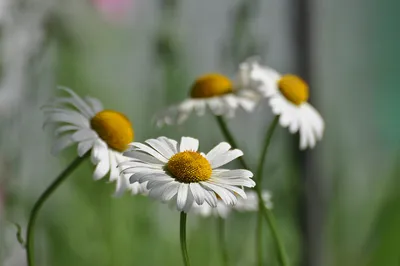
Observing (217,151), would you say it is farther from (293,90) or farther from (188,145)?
(293,90)

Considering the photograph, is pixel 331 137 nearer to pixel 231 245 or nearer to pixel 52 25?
pixel 231 245

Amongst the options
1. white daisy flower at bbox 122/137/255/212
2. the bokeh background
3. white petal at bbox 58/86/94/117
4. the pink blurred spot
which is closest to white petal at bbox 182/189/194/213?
white daisy flower at bbox 122/137/255/212

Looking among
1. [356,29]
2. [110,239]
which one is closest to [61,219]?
[110,239]

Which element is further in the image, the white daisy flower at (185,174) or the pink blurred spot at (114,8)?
the pink blurred spot at (114,8)

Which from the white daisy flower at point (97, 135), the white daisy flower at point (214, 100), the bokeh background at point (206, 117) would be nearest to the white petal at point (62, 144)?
the white daisy flower at point (97, 135)

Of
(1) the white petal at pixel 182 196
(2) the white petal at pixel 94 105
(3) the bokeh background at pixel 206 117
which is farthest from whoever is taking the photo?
(3) the bokeh background at pixel 206 117

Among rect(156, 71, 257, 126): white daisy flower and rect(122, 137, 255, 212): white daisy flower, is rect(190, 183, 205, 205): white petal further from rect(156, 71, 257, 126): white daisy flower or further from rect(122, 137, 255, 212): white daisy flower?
rect(156, 71, 257, 126): white daisy flower

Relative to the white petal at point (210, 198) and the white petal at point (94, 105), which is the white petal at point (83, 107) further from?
the white petal at point (210, 198)
